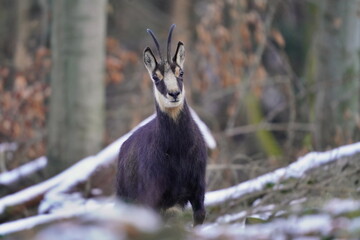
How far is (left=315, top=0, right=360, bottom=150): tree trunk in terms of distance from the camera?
1092cm

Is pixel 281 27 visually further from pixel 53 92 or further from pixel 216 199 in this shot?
pixel 216 199

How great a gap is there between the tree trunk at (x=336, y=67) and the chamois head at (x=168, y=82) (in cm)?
535

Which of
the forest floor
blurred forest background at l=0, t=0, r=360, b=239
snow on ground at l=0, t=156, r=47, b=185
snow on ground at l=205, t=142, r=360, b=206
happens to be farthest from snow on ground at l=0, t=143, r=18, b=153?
snow on ground at l=205, t=142, r=360, b=206

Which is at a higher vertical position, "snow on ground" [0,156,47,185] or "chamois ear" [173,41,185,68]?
"chamois ear" [173,41,185,68]

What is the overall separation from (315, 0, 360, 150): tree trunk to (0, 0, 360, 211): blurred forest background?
0.02m

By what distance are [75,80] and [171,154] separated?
11.4 ft

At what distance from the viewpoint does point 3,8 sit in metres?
14.9

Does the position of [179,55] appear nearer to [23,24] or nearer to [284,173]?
[284,173]

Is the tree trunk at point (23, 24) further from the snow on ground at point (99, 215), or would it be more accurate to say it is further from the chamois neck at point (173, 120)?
the chamois neck at point (173, 120)

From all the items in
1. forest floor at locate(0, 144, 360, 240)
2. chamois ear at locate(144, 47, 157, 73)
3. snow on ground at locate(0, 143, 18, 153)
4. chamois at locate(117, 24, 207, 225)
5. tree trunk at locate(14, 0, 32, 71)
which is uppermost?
tree trunk at locate(14, 0, 32, 71)

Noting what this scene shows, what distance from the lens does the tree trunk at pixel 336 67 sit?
430 inches

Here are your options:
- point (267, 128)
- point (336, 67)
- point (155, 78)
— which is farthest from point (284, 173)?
point (336, 67)

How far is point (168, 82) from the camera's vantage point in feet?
18.0

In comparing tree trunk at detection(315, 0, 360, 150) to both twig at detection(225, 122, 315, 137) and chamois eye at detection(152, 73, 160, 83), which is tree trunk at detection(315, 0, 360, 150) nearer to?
twig at detection(225, 122, 315, 137)
